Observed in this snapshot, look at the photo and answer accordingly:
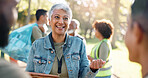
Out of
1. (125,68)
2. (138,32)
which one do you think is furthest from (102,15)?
(138,32)

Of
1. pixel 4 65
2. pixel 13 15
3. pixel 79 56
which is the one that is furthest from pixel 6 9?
pixel 79 56

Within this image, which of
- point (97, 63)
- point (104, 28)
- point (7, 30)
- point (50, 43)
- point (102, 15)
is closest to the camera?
point (7, 30)

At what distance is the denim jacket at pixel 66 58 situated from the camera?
10.1 feet

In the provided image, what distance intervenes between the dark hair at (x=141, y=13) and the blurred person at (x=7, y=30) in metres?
0.84

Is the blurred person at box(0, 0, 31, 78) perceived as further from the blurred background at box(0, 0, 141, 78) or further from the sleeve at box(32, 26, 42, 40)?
the blurred background at box(0, 0, 141, 78)

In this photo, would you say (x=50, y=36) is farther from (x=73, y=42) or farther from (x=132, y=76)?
(x=132, y=76)

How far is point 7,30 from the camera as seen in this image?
1.25 m

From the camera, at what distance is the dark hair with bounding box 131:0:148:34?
4.78 ft

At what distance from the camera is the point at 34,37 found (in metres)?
5.63

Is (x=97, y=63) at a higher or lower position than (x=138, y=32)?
lower

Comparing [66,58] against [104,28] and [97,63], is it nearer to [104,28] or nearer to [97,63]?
[97,63]

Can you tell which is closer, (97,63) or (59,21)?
(97,63)

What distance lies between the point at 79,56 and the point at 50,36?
58cm

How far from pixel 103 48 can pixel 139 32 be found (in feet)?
9.79
